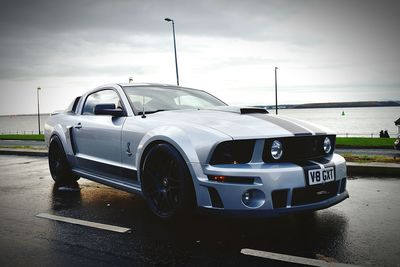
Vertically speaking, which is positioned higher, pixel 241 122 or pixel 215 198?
pixel 241 122

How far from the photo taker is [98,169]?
15.6 feet

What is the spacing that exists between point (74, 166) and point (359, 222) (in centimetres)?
394

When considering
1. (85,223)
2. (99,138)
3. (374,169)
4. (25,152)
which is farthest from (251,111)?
(25,152)

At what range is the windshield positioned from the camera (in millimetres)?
4383

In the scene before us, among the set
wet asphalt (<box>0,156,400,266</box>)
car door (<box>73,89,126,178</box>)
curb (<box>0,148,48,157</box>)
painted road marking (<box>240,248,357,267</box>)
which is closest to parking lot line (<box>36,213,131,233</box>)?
wet asphalt (<box>0,156,400,266</box>)

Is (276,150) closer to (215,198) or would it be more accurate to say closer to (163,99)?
(215,198)

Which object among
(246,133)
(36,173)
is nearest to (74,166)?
(36,173)

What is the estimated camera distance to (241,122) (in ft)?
11.4

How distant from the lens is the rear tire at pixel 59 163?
571 cm

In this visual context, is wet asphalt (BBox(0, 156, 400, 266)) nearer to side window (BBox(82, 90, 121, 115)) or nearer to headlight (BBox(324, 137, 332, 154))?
headlight (BBox(324, 137, 332, 154))

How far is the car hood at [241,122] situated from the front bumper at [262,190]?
0.97 ft

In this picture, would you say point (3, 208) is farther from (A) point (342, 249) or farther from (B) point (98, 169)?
(A) point (342, 249)

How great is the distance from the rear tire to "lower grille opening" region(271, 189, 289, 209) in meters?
3.69

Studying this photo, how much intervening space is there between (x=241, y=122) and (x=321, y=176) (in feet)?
2.86
